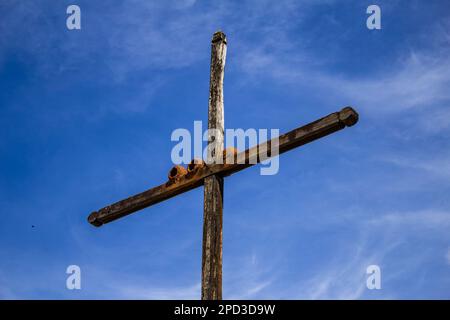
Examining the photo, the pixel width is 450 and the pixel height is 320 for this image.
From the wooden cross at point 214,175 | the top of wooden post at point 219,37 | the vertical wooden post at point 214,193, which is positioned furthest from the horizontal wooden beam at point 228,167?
the top of wooden post at point 219,37

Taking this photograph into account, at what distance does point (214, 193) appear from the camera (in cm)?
787

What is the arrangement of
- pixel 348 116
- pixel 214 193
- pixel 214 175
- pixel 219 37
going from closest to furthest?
pixel 348 116 < pixel 214 193 < pixel 214 175 < pixel 219 37

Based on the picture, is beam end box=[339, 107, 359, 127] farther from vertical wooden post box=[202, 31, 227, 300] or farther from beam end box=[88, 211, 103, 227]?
beam end box=[88, 211, 103, 227]

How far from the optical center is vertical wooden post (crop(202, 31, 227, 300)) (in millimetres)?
7449

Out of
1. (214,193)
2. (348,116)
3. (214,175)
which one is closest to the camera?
(348,116)

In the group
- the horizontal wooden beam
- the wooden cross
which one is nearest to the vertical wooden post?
the wooden cross

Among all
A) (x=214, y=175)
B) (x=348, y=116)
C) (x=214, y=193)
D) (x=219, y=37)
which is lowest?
(x=214, y=193)

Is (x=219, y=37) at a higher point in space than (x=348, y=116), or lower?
higher

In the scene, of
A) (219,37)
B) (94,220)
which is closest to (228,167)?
(219,37)

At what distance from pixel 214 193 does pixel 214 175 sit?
0.23m

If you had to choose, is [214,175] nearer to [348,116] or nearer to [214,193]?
[214,193]

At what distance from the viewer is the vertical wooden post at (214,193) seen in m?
7.45
